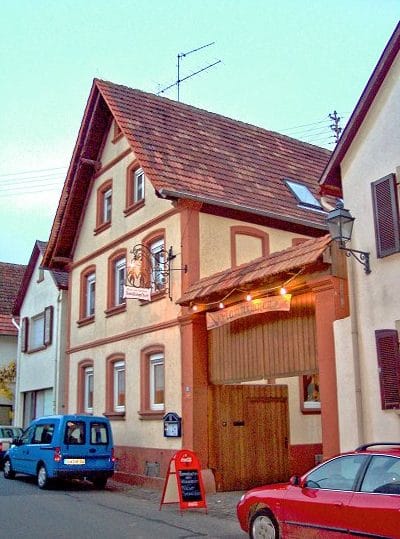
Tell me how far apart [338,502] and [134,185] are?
1482 cm

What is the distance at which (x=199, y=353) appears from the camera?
1672cm

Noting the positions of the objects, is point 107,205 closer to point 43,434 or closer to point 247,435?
point 43,434

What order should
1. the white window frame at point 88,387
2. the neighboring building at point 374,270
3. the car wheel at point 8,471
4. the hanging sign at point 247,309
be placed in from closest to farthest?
the neighboring building at point 374,270, the hanging sign at point 247,309, the car wheel at point 8,471, the white window frame at point 88,387

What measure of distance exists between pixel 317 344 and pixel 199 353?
171 inches

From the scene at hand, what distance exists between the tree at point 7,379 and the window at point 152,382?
1476 cm

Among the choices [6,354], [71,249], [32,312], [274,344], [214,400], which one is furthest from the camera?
[6,354]

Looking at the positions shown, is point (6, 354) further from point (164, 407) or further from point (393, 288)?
point (393, 288)

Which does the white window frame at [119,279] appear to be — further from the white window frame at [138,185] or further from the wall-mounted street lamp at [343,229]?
the wall-mounted street lamp at [343,229]

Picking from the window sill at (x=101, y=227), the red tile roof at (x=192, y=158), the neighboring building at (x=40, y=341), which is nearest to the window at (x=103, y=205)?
the window sill at (x=101, y=227)

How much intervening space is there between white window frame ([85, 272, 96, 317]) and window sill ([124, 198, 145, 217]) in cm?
345

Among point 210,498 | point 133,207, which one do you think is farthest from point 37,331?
point 210,498

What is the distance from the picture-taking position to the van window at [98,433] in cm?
1727

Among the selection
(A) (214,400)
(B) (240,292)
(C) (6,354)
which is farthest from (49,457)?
(C) (6,354)

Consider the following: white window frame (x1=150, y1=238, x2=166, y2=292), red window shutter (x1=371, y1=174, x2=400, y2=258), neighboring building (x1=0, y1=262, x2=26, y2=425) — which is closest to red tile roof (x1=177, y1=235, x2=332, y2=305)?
red window shutter (x1=371, y1=174, x2=400, y2=258)
